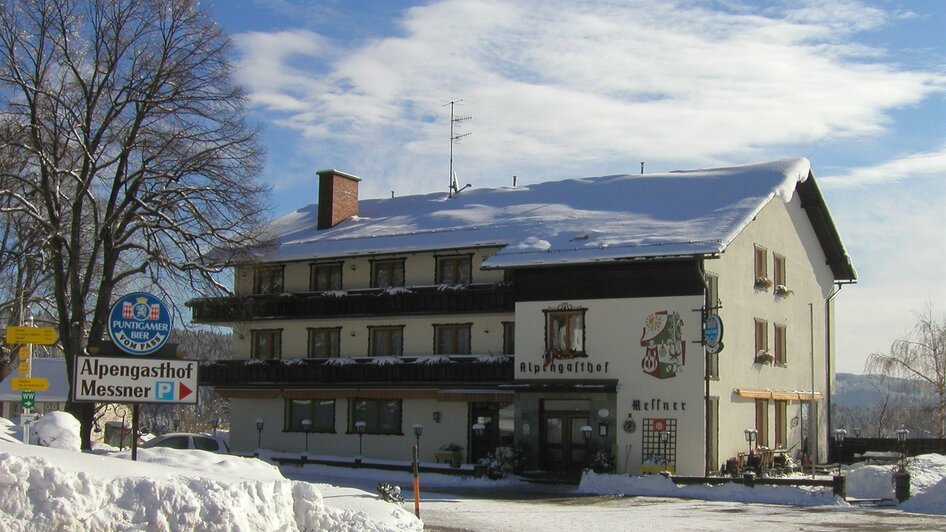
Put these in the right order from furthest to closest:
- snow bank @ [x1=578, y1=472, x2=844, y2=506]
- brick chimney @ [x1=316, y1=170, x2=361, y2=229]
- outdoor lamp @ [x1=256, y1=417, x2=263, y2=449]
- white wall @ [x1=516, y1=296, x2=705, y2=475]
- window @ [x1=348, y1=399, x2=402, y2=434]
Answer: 1. brick chimney @ [x1=316, y1=170, x2=361, y2=229]
2. outdoor lamp @ [x1=256, y1=417, x2=263, y2=449]
3. window @ [x1=348, y1=399, x2=402, y2=434]
4. white wall @ [x1=516, y1=296, x2=705, y2=475]
5. snow bank @ [x1=578, y1=472, x2=844, y2=506]

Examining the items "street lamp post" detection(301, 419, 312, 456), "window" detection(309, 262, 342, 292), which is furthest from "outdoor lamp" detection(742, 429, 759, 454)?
"street lamp post" detection(301, 419, 312, 456)

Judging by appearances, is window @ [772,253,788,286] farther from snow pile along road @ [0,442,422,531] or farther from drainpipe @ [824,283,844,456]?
snow pile along road @ [0,442,422,531]

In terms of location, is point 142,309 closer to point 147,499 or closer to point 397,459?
point 147,499

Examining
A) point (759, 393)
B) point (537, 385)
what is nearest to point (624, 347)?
point (537, 385)

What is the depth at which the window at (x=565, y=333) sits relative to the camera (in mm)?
35594

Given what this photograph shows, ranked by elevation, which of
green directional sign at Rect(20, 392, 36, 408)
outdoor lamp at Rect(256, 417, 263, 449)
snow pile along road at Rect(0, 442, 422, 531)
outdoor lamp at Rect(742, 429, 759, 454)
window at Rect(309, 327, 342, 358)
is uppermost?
window at Rect(309, 327, 342, 358)

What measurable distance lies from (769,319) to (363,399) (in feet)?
48.7

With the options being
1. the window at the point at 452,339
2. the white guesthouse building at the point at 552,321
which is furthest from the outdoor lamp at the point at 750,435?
the window at the point at 452,339

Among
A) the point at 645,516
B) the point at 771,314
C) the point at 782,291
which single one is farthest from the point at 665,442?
the point at 645,516

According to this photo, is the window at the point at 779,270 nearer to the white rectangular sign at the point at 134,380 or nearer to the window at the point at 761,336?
the window at the point at 761,336

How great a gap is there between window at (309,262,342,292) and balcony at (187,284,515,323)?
29.0 inches

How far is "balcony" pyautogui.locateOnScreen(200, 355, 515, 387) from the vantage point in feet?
124

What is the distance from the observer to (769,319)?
129ft

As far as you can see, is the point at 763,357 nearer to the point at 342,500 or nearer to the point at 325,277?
the point at 325,277
